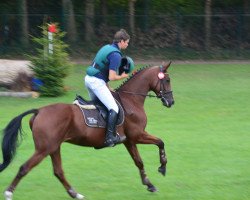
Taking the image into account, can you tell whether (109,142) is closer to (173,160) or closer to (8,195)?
(8,195)

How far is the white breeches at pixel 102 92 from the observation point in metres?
10.3

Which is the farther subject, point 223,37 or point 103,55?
point 223,37

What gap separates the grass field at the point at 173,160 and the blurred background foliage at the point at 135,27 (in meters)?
12.7

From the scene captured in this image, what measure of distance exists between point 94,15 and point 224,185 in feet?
83.5

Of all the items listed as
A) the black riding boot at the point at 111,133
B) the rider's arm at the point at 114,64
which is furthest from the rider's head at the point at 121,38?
the black riding boot at the point at 111,133

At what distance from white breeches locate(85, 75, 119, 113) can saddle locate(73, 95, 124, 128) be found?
10 centimetres

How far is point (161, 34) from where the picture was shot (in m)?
35.2

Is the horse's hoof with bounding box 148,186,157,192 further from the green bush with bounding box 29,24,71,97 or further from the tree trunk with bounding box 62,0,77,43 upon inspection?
the tree trunk with bounding box 62,0,77,43

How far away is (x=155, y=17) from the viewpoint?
35.6 meters

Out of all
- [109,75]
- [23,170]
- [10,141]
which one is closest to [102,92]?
[109,75]

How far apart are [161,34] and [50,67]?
47.2 feet

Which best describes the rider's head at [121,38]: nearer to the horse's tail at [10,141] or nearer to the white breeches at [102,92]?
the white breeches at [102,92]

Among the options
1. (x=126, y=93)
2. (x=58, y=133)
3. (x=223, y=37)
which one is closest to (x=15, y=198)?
(x=58, y=133)

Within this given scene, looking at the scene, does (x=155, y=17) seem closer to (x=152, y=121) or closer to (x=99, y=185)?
(x=152, y=121)
